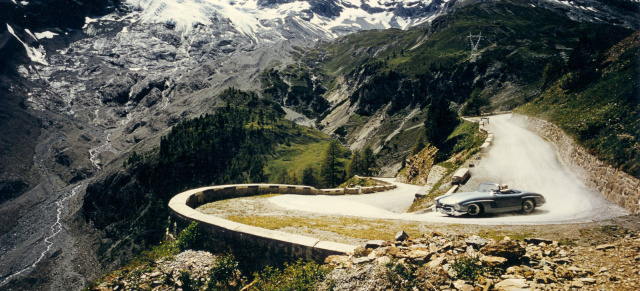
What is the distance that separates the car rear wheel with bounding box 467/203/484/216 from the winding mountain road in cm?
31

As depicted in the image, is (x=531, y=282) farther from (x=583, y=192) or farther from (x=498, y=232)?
(x=583, y=192)

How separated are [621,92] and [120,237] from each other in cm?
15099

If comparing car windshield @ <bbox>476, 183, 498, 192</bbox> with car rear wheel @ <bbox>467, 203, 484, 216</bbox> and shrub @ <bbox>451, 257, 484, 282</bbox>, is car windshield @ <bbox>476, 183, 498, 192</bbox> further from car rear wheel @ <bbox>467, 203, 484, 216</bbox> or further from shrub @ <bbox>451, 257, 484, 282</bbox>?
shrub @ <bbox>451, 257, 484, 282</bbox>

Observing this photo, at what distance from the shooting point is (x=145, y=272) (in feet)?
29.7

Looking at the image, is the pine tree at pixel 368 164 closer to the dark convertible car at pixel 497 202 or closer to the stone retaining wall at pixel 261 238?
the dark convertible car at pixel 497 202

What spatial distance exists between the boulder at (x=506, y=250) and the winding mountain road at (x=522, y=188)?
486cm

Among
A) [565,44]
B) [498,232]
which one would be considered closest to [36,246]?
[498,232]

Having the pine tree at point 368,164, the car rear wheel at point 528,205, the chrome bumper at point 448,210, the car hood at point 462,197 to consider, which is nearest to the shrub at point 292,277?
the chrome bumper at point 448,210

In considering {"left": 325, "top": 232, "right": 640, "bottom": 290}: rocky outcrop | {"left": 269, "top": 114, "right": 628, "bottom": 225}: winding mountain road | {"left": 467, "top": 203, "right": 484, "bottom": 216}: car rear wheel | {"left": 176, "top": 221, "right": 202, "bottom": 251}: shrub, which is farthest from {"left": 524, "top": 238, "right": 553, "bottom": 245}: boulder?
{"left": 176, "top": 221, "right": 202, "bottom": 251}: shrub

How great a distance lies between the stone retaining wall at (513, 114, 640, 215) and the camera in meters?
11.7

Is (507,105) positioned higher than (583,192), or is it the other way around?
(507,105)

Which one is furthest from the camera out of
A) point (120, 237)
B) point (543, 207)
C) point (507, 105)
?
point (120, 237)

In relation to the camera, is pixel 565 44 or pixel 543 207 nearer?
pixel 543 207

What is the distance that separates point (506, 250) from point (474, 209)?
260 inches
